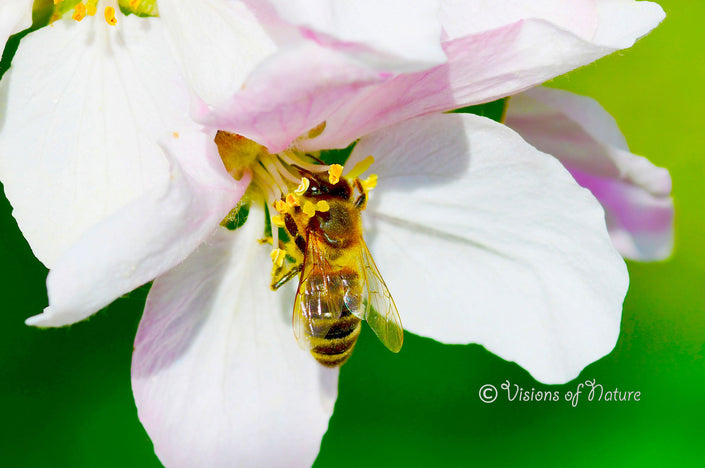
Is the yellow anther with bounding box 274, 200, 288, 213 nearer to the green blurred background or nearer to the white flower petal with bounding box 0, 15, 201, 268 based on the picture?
the white flower petal with bounding box 0, 15, 201, 268

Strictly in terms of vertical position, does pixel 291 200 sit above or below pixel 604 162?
above

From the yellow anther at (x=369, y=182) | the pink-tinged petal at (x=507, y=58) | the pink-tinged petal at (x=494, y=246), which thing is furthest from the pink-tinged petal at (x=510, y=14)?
the yellow anther at (x=369, y=182)

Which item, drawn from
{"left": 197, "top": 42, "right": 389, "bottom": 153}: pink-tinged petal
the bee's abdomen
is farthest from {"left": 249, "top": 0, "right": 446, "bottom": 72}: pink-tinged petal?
the bee's abdomen

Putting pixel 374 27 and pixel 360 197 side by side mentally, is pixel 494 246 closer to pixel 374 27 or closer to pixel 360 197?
pixel 360 197

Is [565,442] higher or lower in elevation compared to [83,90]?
lower

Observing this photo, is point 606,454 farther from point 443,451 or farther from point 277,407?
point 277,407

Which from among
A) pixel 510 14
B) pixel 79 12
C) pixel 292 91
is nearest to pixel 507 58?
pixel 510 14

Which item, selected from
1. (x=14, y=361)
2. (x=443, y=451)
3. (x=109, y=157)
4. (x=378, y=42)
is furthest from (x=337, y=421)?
(x=378, y=42)
